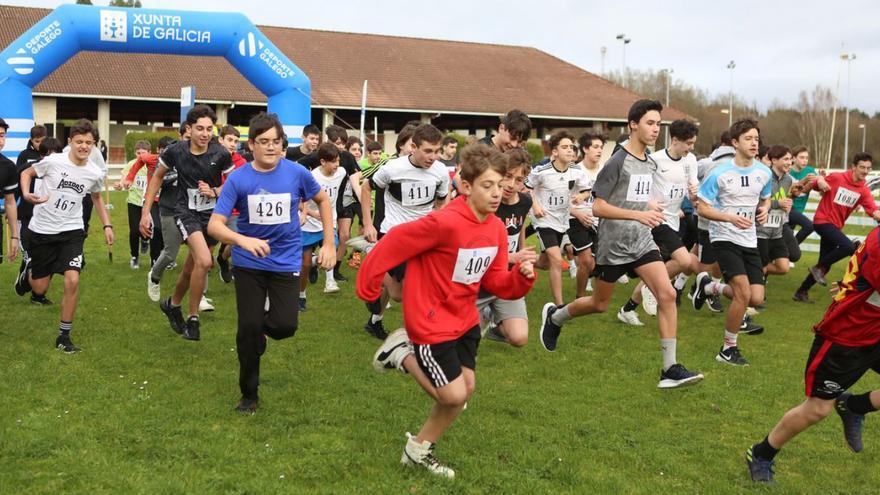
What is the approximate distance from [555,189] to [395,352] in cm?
515

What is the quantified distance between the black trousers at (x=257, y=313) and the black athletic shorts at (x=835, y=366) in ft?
11.1

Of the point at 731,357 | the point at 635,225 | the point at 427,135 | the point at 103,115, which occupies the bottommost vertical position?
the point at 731,357

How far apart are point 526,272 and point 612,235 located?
249 centimetres

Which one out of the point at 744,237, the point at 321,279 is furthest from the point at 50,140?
the point at 744,237

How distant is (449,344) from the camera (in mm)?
4637

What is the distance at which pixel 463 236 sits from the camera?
459cm

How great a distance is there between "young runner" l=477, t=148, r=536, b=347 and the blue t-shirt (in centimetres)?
143

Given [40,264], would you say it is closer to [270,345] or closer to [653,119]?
[270,345]

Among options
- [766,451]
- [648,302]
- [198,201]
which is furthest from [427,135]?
[766,451]

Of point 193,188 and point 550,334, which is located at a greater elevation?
point 193,188

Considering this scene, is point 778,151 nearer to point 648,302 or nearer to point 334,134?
point 648,302

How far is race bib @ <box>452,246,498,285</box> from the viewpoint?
4629 mm

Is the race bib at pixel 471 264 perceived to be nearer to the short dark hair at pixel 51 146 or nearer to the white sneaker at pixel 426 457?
the white sneaker at pixel 426 457

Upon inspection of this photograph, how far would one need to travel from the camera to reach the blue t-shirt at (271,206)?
5805mm
